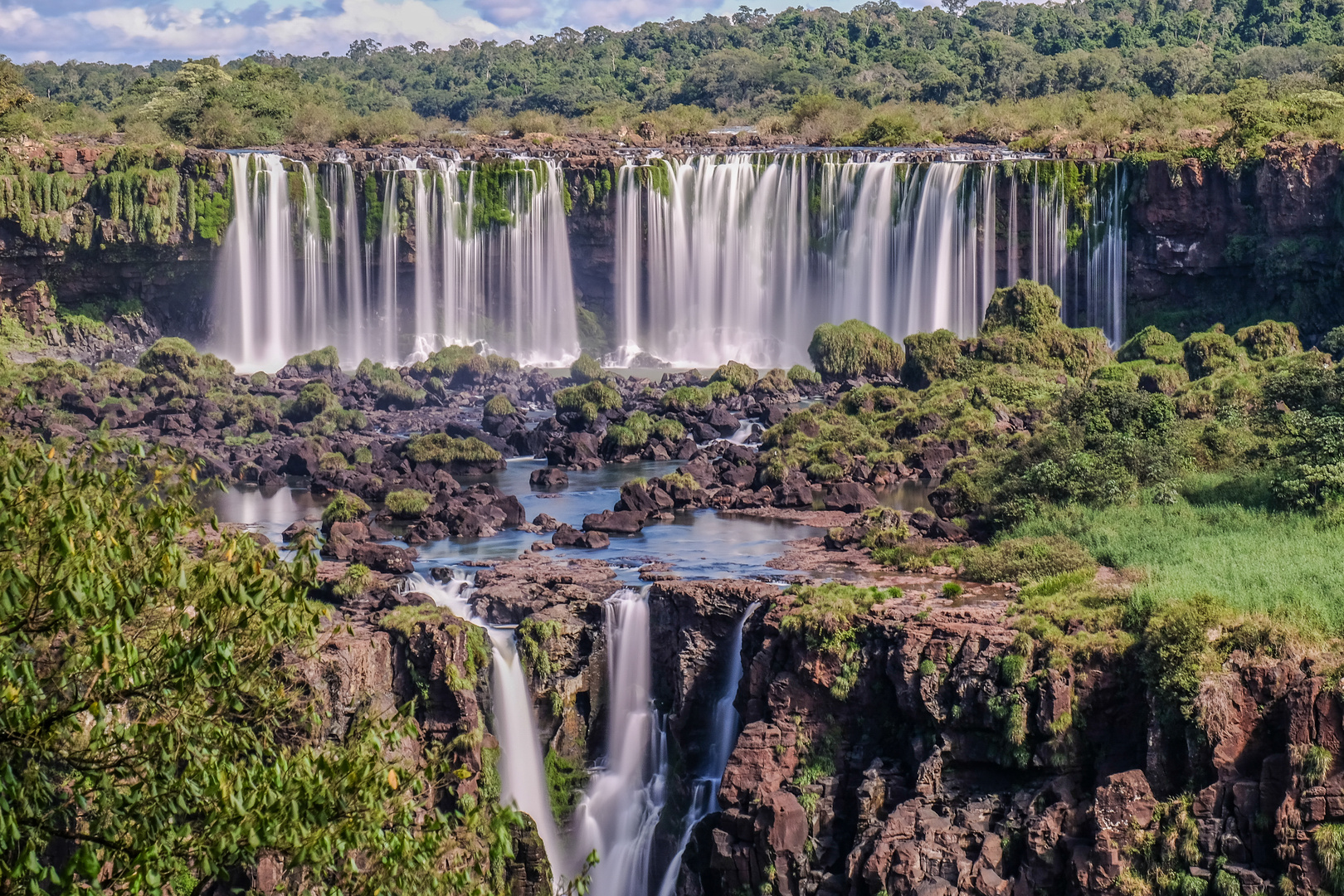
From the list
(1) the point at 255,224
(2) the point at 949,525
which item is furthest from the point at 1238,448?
(1) the point at 255,224

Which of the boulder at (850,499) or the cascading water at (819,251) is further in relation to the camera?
the cascading water at (819,251)

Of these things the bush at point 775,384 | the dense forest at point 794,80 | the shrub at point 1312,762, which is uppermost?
the dense forest at point 794,80

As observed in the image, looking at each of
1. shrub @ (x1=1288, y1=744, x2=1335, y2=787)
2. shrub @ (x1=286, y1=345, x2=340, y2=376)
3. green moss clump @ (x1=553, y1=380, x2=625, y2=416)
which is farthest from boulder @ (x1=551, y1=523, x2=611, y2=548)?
shrub @ (x1=286, y1=345, x2=340, y2=376)

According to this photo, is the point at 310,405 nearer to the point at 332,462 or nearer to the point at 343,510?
the point at 332,462

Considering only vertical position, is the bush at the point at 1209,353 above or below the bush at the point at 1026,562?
above

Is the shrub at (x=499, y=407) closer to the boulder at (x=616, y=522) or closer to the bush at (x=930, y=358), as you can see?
the bush at (x=930, y=358)

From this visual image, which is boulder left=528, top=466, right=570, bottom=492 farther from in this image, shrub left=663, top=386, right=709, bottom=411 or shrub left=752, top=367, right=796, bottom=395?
shrub left=752, top=367, right=796, bottom=395

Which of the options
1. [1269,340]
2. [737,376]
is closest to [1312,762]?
[1269,340]

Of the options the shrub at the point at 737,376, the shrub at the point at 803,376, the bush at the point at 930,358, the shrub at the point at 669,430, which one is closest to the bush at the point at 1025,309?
the bush at the point at 930,358
